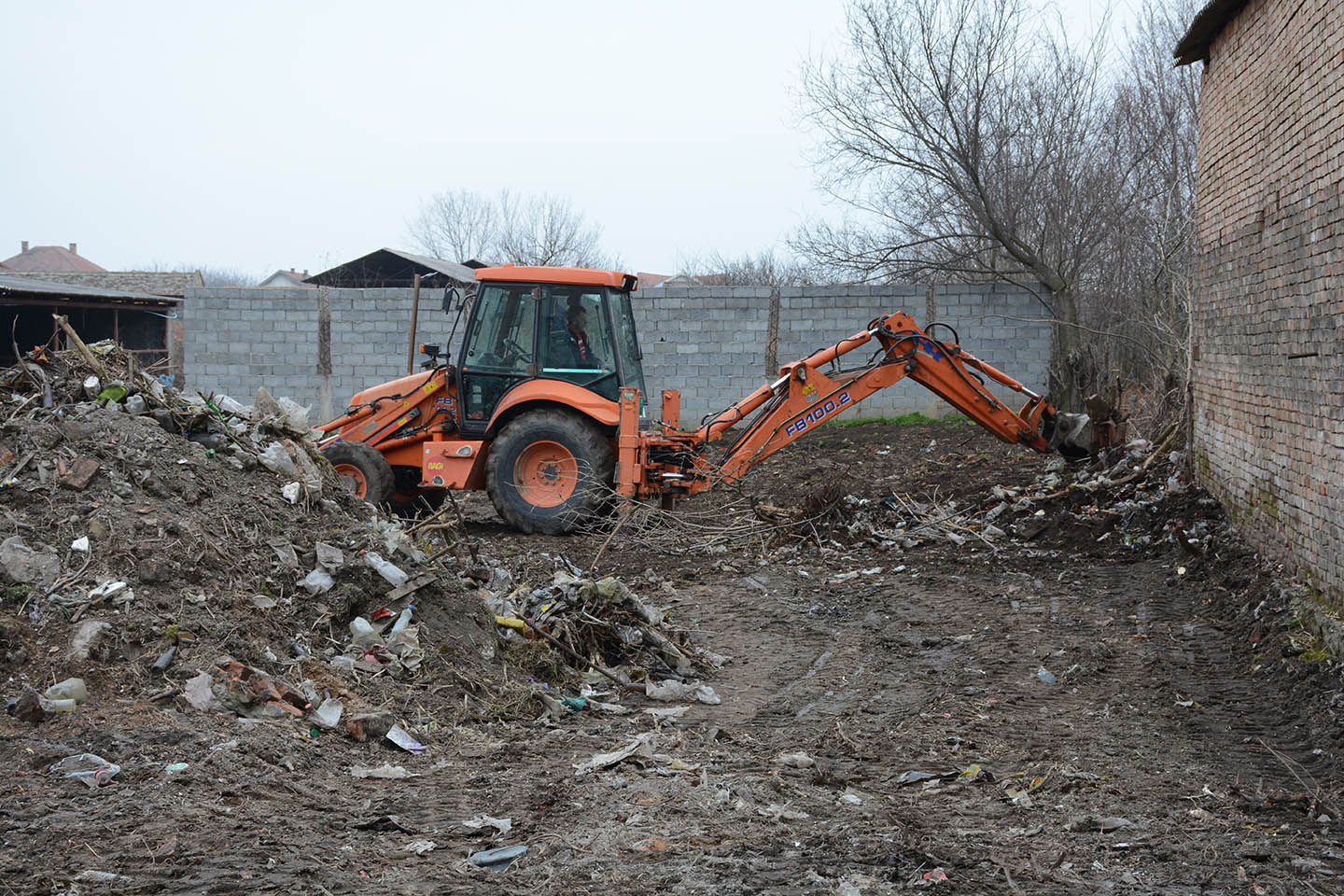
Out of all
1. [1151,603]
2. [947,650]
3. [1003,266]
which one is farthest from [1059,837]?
[1003,266]

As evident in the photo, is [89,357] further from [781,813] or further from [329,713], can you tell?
[781,813]

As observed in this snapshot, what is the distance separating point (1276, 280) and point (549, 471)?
19.7ft

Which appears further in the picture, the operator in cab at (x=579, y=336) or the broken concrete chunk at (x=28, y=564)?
the operator in cab at (x=579, y=336)

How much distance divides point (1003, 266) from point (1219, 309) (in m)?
9.37

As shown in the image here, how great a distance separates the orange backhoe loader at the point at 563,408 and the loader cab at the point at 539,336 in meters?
0.01

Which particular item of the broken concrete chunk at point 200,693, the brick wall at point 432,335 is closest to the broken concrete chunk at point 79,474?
the broken concrete chunk at point 200,693

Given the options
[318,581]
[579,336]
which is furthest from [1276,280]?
[318,581]

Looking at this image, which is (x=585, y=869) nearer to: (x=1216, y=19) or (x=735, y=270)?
(x=1216, y=19)

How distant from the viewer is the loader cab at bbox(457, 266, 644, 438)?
10.2 m

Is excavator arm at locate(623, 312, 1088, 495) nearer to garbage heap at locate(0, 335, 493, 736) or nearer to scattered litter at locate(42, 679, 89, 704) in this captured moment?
garbage heap at locate(0, 335, 493, 736)

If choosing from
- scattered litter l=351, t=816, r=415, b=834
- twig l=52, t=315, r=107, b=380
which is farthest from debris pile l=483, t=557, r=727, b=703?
twig l=52, t=315, r=107, b=380

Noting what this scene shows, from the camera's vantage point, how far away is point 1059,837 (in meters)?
4.02

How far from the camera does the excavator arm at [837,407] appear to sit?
9.95m

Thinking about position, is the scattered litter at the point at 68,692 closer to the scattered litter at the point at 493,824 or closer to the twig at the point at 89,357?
the scattered litter at the point at 493,824
